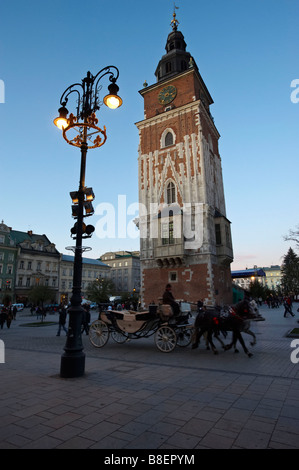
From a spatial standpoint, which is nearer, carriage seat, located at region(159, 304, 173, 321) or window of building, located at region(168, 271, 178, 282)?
carriage seat, located at region(159, 304, 173, 321)

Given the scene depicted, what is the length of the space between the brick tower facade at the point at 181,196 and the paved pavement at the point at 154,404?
19.6 meters

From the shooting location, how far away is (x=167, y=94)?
3341cm

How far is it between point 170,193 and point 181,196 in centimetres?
154

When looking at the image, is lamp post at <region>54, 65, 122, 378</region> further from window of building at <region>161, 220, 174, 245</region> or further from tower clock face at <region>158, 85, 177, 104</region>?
tower clock face at <region>158, 85, 177, 104</region>

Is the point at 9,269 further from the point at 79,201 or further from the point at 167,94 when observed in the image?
the point at 79,201

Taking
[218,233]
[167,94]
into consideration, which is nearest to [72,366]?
[218,233]

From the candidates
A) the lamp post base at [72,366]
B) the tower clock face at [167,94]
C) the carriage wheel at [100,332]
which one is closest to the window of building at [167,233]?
the tower clock face at [167,94]

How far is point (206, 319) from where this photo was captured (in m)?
9.06

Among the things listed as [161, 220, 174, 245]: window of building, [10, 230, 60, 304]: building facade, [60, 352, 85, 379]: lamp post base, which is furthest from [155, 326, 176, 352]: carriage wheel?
[10, 230, 60, 304]: building facade

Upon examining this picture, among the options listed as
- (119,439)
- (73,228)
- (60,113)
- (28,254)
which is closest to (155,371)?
(119,439)

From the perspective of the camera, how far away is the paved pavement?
325 centimetres

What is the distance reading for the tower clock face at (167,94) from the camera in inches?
1295

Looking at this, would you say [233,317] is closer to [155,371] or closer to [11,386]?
[155,371]

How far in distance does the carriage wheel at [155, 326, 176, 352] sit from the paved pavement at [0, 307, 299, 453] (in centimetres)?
127
